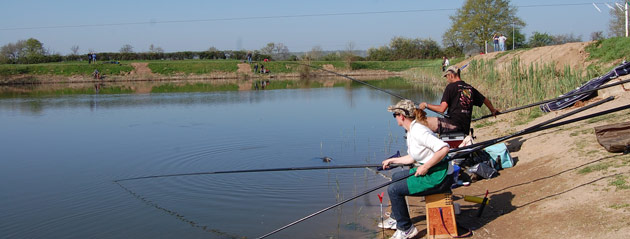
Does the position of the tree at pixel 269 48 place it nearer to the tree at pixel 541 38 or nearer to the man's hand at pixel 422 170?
the tree at pixel 541 38

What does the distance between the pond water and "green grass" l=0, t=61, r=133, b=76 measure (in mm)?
31267

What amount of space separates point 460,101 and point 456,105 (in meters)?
0.08

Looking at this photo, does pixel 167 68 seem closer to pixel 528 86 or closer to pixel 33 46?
pixel 33 46

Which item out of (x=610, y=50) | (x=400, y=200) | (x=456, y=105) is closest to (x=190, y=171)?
(x=456, y=105)

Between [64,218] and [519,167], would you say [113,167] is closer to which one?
[64,218]

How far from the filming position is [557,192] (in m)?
5.48

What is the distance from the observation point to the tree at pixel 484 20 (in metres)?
47.6

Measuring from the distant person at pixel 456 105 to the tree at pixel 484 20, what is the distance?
137ft

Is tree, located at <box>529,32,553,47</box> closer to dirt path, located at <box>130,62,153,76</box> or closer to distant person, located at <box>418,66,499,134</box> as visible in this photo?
dirt path, located at <box>130,62,153,76</box>

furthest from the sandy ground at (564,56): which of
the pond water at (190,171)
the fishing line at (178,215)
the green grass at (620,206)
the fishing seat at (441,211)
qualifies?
the fishing line at (178,215)

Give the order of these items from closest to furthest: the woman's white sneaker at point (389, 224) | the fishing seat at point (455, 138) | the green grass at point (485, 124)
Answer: the woman's white sneaker at point (389, 224)
the fishing seat at point (455, 138)
the green grass at point (485, 124)

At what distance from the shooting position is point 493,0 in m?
48.0

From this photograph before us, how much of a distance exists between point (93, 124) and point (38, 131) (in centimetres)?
156

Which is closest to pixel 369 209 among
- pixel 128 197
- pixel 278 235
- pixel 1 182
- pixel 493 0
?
pixel 278 235
